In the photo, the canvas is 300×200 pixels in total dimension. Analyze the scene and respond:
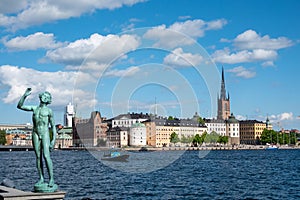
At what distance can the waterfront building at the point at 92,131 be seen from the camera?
140837 mm

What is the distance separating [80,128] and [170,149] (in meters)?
36.0

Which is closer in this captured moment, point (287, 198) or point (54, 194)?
point (54, 194)

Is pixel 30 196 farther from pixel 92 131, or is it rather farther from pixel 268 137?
pixel 268 137

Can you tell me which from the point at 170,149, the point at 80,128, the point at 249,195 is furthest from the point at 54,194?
the point at 80,128

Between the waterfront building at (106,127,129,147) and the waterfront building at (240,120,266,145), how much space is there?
4773 cm

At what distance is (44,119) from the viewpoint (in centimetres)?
1060

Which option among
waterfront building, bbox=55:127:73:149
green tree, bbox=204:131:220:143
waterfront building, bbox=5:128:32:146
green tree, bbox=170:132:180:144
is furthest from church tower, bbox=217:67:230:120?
waterfront building, bbox=5:128:32:146

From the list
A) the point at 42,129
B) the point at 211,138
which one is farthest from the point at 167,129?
the point at 42,129

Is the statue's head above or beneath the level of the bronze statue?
above

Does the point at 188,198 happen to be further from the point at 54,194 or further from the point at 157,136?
the point at 157,136

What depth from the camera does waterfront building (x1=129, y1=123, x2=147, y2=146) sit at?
5438 inches

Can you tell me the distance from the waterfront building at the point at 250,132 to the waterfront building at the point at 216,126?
641 cm

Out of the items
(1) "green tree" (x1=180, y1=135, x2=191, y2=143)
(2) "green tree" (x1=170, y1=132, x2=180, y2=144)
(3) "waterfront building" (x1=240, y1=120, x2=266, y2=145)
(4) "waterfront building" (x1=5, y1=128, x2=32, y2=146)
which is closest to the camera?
(2) "green tree" (x1=170, y1=132, x2=180, y2=144)

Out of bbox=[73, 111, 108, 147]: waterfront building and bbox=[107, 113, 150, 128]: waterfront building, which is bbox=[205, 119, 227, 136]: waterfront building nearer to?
bbox=[107, 113, 150, 128]: waterfront building
